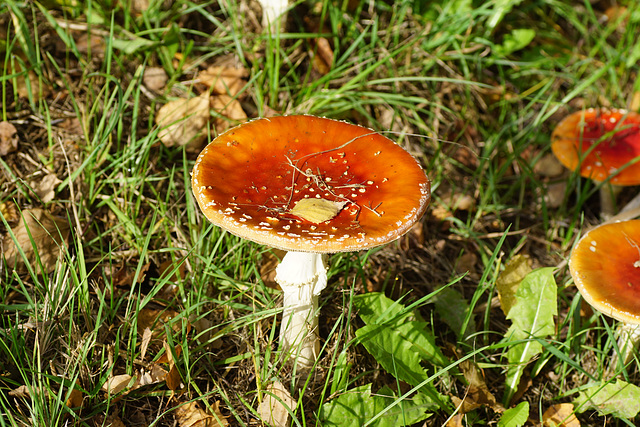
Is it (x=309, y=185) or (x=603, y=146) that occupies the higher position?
(x=309, y=185)

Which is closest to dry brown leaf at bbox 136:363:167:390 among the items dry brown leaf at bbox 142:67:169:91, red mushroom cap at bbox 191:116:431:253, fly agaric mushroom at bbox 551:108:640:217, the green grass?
the green grass

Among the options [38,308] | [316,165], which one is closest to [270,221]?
[316,165]

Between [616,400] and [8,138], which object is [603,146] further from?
[8,138]

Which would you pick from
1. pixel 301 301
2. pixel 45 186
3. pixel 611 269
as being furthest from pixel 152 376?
pixel 611 269

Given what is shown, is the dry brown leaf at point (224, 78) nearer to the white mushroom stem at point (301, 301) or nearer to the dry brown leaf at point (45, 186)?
the dry brown leaf at point (45, 186)

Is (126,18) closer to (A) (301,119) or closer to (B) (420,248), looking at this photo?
(A) (301,119)

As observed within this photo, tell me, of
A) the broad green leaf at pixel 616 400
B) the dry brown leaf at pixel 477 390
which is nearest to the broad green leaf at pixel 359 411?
the dry brown leaf at pixel 477 390

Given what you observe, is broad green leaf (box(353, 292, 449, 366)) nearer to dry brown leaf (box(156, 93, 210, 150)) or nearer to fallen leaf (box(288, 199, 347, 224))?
fallen leaf (box(288, 199, 347, 224))
